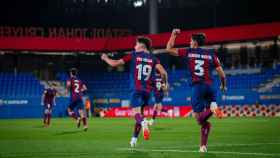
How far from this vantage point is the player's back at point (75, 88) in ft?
81.7

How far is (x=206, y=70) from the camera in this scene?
13.0 meters

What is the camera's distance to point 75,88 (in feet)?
81.9

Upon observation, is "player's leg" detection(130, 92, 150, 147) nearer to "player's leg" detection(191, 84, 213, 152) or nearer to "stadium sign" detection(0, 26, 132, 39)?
"player's leg" detection(191, 84, 213, 152)

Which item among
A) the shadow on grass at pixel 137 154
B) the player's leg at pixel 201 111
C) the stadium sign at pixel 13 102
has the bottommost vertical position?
the shadow on grass at pixel 137 154

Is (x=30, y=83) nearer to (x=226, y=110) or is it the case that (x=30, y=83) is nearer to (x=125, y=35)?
(x=125, y=35)

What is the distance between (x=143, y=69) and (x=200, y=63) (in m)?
1.66


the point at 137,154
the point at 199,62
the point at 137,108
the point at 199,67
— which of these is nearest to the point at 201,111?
the point at 199,67

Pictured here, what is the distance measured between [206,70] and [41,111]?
3629 centimetres

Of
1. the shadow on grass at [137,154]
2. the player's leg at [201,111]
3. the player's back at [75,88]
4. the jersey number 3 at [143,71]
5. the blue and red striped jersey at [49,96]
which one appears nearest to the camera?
the shadow on grass at [137,154]

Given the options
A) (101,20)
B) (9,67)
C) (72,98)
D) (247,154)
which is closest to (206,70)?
(247,154)

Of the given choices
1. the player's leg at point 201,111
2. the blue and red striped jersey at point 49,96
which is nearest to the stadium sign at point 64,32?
the blue and red striped jersey at point 49,96

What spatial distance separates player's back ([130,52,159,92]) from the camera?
13.9m

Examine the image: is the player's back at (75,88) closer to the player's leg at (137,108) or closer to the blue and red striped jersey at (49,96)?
the blue and red striped jersey at (49,96)

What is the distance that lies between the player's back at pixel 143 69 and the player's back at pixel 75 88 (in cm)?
1098
